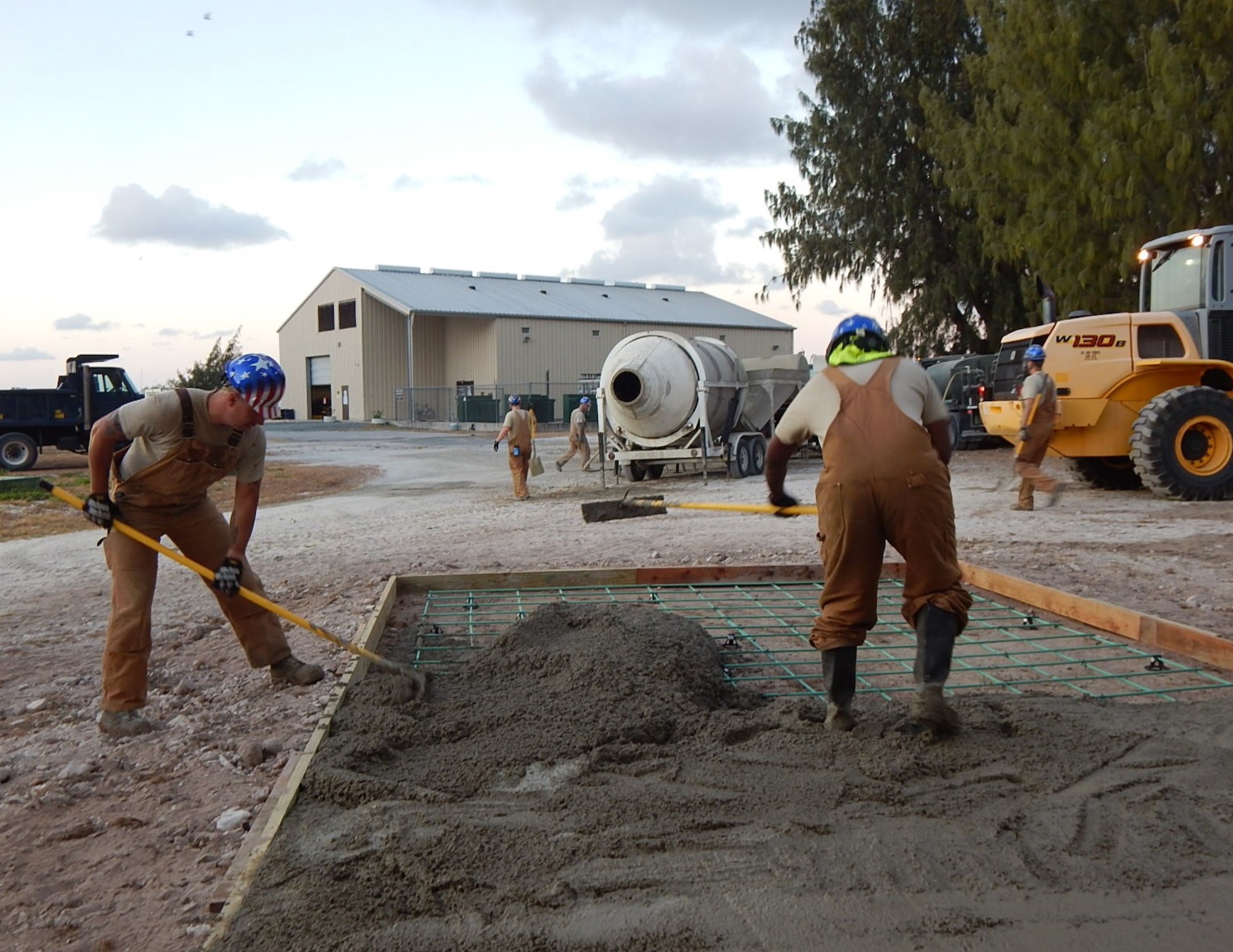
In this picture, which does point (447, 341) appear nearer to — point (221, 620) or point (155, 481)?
point (221, 620)

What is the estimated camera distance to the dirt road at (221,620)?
2.85 metres

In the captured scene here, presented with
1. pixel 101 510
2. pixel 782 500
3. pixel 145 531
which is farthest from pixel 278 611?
pixel 782 500

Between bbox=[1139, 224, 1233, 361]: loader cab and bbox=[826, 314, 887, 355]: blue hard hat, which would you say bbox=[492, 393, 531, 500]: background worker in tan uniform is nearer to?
bbox=[1139, 224, 1233, 361]: loader cab

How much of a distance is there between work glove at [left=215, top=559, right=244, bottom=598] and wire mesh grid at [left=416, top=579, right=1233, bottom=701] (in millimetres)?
1003

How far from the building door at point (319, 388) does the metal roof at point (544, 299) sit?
441 cm

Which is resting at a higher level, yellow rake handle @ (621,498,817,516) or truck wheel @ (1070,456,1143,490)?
yellow rake handle @ (621,498,817,516)

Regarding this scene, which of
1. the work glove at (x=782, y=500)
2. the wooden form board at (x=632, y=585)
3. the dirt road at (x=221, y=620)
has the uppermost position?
the work glove at (x=782, y=500)

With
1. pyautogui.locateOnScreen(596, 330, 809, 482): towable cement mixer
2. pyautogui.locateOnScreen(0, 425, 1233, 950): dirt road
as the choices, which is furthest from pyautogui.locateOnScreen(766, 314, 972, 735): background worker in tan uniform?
pyautogui.locateOnScreen(596, 330, 809, 482): towable cement mixer

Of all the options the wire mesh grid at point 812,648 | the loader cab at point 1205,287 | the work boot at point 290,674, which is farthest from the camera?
the loader cab at point 1205,287

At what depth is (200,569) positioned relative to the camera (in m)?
4.18

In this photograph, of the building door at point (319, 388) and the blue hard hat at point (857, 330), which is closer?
the blue hard hat at point (857, 330)

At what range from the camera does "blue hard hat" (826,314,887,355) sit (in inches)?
141

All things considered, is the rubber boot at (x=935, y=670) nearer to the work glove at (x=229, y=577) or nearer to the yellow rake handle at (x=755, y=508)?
the yellow rake handle at (x=755, y=508)

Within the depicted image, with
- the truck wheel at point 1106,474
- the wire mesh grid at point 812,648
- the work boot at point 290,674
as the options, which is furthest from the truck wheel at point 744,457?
the work boot at point 290,674
